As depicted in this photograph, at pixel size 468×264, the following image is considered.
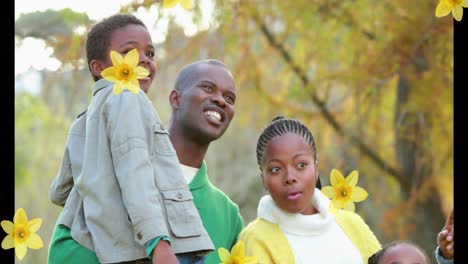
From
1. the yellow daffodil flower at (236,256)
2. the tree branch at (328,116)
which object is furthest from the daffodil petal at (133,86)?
the tree branch at (328,116)

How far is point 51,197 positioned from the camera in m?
3.05

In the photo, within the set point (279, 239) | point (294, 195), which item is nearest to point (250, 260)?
point (279, 239)

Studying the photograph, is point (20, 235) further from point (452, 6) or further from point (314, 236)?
point (452, 6)

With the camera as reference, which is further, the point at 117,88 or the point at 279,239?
the point at 279,239

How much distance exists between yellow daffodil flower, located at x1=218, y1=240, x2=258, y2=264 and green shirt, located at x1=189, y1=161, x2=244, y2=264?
0.17 meters

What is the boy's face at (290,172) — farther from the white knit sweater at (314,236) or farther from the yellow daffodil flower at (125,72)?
the yellow daffodil flower at (125,72)

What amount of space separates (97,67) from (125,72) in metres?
0.26

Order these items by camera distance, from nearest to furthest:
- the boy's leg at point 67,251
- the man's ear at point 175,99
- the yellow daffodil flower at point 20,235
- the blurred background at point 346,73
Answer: the boy's leg at point 67,251 < the yellow daffodil flower at point 20,235 < the man's ear at point 175,99 < the blurred background at point 346,73

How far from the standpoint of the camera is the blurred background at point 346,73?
6.37 metres

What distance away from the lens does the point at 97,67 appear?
122 inches

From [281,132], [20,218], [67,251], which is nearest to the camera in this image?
[67,251]

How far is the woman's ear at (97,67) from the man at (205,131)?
391mm

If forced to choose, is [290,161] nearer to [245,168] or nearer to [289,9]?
[289,9]
